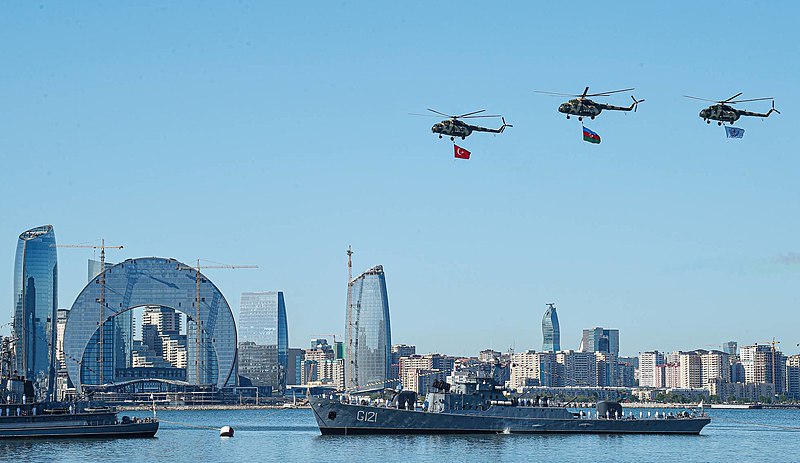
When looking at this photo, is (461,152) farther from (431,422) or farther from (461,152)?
(431,422)

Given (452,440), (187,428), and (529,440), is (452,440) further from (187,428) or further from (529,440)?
(187,428)

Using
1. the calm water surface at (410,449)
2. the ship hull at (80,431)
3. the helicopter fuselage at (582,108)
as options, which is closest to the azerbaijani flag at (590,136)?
the helicopter fuselage at (582,108)

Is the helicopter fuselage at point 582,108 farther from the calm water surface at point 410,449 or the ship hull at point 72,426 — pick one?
the ship hull at point 72,426

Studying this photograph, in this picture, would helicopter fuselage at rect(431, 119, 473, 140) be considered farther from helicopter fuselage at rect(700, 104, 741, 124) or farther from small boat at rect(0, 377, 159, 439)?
small boat at rect(0, 377, 159, 439)

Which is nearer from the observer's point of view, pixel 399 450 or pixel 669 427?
pixel 399 450

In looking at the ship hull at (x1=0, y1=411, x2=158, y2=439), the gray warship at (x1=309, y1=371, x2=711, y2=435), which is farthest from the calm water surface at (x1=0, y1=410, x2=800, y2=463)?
the gray warship at (x1=309, y1=371, x2=711, y2=435)

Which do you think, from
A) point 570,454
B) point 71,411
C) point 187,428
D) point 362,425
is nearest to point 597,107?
point 570,454

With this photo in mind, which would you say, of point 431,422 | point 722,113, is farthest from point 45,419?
point 722,113
